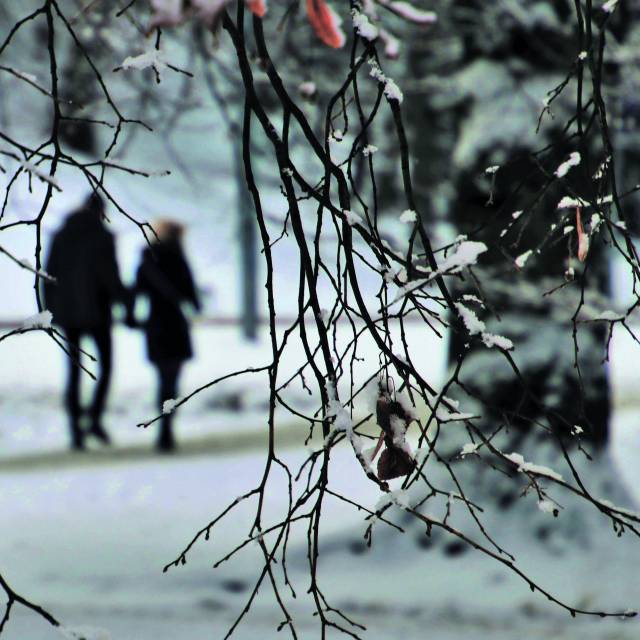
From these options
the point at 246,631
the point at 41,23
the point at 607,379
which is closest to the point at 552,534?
the point at 607,379

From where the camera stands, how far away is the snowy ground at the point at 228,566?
204 inches

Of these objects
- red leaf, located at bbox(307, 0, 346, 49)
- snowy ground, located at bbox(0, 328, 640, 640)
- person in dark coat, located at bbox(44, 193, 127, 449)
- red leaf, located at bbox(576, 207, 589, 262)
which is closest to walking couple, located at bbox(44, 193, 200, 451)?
person in dark coat, located at bbox(44, 193, 127, 449)

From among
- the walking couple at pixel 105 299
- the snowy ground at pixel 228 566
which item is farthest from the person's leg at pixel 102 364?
the snowy ground at pixel 228 566

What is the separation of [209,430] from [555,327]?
4499 mm

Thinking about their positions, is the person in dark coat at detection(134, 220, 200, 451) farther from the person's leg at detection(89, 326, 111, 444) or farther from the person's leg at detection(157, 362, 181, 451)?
the person's leg at detection(89, 326, 111, 444)

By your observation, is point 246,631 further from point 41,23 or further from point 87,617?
point 41,23

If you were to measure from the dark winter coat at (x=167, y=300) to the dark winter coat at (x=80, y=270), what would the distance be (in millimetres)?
253

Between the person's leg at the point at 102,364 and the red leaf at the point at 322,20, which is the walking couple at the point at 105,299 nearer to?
the person's leg at the point at 102,364

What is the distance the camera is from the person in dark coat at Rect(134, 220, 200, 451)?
8562mm

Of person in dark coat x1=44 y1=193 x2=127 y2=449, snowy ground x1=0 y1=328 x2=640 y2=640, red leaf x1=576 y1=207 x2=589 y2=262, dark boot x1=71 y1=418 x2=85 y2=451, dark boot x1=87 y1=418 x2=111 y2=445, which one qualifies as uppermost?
person in dark coat x1=44 y1=193 x2=127 y2=449

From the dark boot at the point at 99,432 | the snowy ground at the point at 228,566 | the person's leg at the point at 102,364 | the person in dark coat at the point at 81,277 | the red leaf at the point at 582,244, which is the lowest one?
the red leaf at the point at 582,244

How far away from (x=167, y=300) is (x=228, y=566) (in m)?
3.15

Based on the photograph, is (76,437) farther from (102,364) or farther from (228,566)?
Answer: (228,566)

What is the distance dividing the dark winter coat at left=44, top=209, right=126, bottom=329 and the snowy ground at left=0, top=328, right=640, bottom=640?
114 cm
